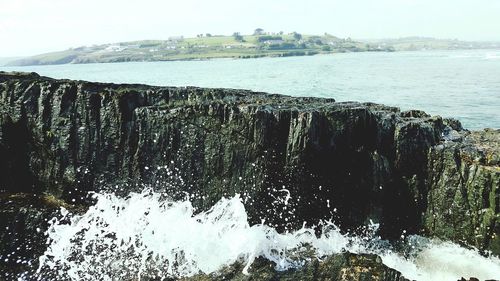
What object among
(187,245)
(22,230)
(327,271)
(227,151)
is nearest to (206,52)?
(227,151)

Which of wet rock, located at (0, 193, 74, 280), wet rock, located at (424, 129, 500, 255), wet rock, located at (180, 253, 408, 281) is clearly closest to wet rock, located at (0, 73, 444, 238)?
wet rock, located at (424, 129, 500, 255)

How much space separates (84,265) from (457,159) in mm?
9221

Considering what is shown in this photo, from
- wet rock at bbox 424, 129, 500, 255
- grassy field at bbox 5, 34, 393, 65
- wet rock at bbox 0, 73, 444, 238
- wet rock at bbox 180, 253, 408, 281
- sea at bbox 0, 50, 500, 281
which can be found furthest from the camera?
→ grassy field at bbox 5, 34, 393, 65

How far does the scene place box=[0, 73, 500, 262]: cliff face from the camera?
11008 mm

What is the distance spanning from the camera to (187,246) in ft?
33.2

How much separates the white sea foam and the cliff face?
56 cm

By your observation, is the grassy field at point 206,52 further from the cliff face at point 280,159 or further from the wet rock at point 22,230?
the wet rock at point 22,230

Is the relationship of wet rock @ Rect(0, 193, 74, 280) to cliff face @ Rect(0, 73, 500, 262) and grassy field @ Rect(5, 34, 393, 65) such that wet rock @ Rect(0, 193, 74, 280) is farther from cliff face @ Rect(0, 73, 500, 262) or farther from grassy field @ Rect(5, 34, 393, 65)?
grassy field @ Rect(5, 34, 393, 65)

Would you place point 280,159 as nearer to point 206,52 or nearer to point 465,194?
point 465,194

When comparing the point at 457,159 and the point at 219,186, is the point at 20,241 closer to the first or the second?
the point at 219,186

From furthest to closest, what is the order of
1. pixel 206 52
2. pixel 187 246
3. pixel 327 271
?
pixel 206 52, pixel 187 246, pixel 327 271

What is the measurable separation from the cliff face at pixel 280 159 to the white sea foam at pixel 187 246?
0.56 metres

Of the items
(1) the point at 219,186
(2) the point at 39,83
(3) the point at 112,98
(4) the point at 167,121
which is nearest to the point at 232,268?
(1) the point at 219,186

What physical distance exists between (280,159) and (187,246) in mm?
3258
